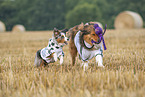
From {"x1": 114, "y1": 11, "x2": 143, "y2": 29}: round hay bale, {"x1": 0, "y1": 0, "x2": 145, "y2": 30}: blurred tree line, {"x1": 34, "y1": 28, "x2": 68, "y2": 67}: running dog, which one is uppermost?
{"x1": 0, "y1": 0, "x2": 145, "y2": 30}: blurred tree line

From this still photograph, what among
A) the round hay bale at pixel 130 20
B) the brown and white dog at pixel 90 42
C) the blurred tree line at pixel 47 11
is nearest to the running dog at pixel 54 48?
the brown and white dog at pixel 90 42

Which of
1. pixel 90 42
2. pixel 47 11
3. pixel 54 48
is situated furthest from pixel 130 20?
pixel 47 11

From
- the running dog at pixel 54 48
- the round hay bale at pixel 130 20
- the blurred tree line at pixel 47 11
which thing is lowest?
the running dog at pixel 54 48

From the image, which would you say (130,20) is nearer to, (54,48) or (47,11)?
(54,48)

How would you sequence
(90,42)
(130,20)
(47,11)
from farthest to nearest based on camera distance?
(47,11), (130,20), (90,42)

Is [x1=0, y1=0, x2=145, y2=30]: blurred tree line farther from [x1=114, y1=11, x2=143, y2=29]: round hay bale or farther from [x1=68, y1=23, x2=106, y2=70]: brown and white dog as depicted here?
[x1=68, y1=23, x2=106, y2=70]: brown and white dog

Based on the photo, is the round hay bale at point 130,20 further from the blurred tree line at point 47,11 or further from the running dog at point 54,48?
the running dog at point 54,48

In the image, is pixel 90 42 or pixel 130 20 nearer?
pixel 90 42

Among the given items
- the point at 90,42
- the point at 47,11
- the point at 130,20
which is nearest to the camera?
the point at 90,42

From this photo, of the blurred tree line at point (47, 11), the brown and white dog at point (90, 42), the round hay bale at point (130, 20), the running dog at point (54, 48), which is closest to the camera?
the brown and white dog at point (90, 42)

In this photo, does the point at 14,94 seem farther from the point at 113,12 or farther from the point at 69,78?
the point at 113,12

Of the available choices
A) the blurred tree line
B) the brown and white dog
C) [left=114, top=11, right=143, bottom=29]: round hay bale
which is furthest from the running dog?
the blurred tree line

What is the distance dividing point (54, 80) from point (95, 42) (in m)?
0.94

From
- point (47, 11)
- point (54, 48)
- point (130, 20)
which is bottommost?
point (54, 48)
